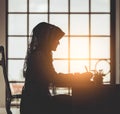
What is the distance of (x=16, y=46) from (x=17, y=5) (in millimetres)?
602

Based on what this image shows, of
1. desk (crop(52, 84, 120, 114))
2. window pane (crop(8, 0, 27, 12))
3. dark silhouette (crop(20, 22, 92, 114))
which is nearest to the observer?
desk (crop(52, 84, 120, 114))

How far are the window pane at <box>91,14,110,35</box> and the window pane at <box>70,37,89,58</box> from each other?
Answer: 186 mm

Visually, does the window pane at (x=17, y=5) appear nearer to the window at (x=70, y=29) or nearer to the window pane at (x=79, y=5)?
the window at (x=70, y=29)

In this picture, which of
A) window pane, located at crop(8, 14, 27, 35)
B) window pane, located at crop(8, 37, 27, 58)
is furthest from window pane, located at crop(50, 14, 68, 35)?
window pane, located at crop(8, 37, 27, 58)

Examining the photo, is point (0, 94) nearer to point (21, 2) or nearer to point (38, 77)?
point (21, 2)

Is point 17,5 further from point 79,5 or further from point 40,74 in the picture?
point 40,74

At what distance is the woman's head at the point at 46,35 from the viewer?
2.56m

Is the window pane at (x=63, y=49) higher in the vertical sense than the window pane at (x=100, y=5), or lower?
lower

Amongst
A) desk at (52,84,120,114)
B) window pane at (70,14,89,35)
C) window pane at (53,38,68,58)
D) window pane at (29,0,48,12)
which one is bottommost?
desk at (52,84,120,114)

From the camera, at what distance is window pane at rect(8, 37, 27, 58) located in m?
5.65

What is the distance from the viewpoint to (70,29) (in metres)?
5.66

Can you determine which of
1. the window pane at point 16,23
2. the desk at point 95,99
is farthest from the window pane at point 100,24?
the desk at point 95,99

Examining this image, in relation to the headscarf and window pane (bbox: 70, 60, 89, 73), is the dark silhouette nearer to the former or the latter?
the headscarf

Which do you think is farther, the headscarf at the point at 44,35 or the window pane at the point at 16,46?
the window pane at the point at 16,46
